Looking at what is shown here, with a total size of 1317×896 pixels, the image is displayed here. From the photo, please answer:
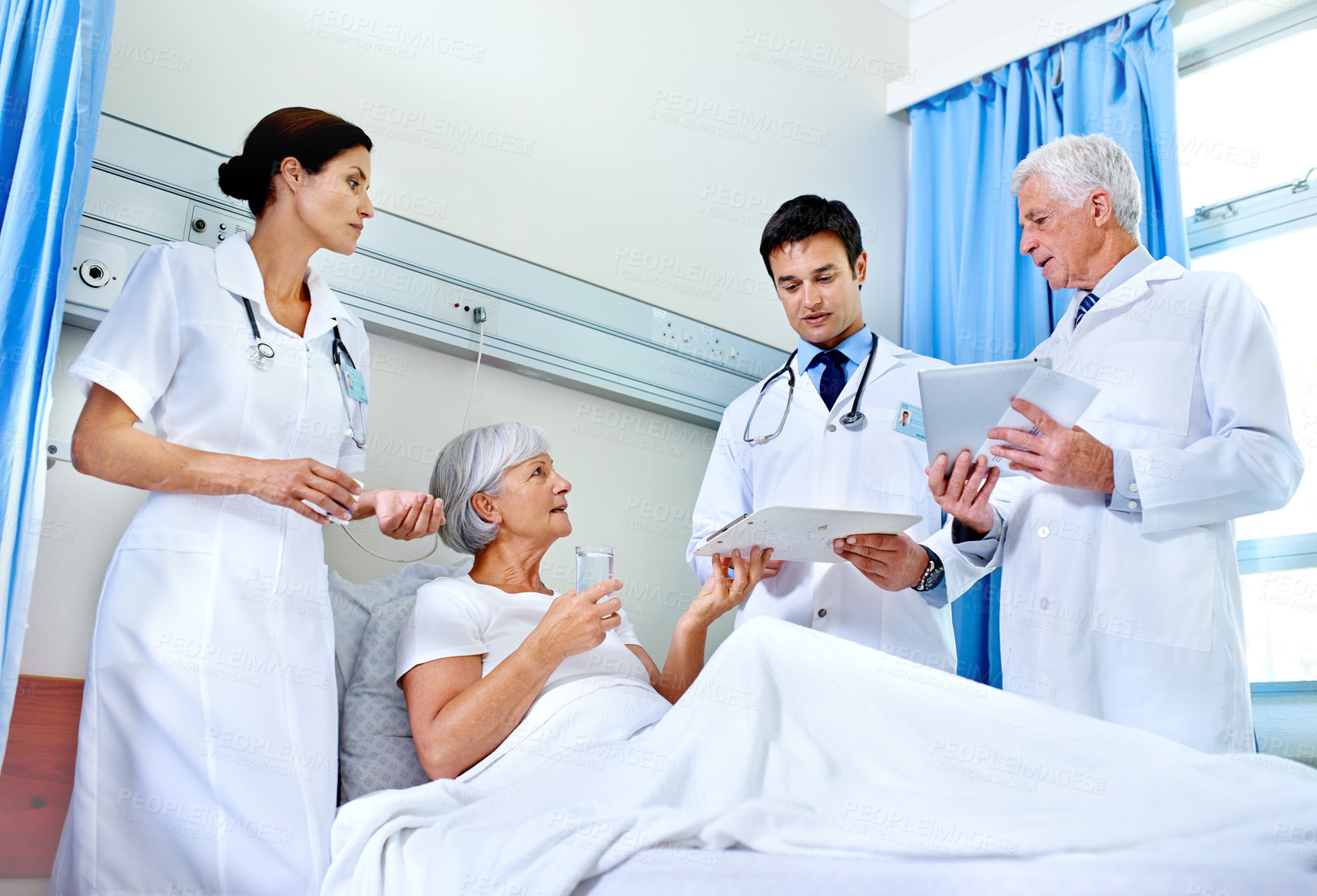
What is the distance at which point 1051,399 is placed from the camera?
5.55 feet

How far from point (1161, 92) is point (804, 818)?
2.46 metres

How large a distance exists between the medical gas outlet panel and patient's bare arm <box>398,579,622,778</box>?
0.84m

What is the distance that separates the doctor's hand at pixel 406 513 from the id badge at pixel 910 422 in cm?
111

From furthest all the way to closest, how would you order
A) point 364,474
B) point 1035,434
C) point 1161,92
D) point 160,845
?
1. point 1161,92
2. point 364,474
3. point 1035,434
4. point 160,845

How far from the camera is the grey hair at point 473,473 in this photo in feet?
6.66

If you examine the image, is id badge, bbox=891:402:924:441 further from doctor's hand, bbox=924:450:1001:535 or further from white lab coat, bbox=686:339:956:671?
doctor's hand, bbox=924:450:1001:535

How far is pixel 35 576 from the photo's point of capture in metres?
1.76

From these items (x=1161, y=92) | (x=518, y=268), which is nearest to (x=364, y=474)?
(x=518, y=268)

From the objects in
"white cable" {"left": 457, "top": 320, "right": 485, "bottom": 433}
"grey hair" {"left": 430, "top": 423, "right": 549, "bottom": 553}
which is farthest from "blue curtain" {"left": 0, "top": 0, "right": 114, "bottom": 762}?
"white cable" {"left": 457, "top": 320, "right": 485, "bottom": 433}

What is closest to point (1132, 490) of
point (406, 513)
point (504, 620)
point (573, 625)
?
point (573, 625)

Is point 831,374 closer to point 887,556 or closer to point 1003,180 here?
point 887,556

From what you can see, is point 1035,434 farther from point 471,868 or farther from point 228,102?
point 228,102

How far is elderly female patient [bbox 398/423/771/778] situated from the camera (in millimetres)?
1663

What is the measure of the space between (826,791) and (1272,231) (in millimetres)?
2347
